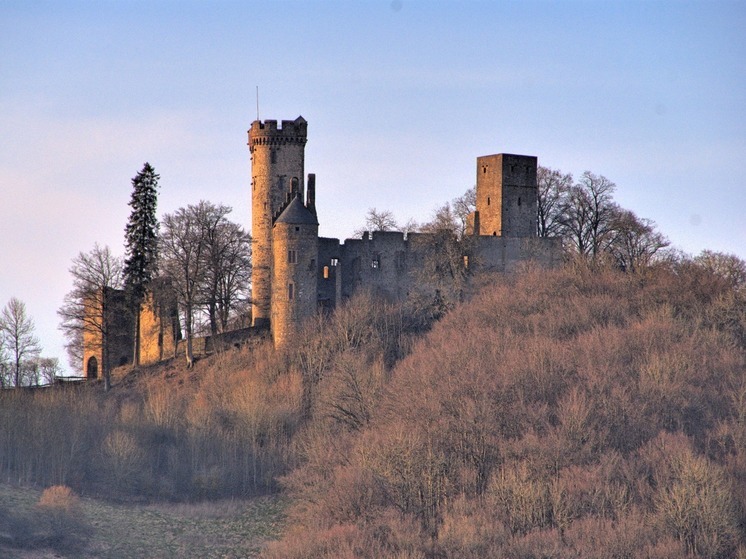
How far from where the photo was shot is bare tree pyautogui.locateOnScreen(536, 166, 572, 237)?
235ft

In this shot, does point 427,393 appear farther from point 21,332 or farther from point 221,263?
point 21,332

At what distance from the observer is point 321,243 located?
199ft

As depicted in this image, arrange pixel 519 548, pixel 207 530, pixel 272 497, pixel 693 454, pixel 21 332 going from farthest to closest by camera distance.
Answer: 1. pixel 21 332
2. pixel 272 497
3. pixel 207 530
4. pixel 693 454
5. pixel 519 548

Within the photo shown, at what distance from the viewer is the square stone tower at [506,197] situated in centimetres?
6606

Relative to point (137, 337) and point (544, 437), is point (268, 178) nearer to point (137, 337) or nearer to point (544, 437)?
point (137, 337)

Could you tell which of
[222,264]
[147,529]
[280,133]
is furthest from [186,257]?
[147,529]

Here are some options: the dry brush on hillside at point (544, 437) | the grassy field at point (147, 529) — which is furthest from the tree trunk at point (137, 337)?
the grassy field at point (147, 529)

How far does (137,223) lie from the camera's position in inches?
2454

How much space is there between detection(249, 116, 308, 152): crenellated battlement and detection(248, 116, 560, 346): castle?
0.04 meters

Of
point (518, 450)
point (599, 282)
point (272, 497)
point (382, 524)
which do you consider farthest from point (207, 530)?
point (599, 282)

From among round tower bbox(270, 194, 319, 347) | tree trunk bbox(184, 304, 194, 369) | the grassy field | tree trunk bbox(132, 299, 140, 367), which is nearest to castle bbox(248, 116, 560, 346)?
round tower bbox(270, 194, 319, 347)

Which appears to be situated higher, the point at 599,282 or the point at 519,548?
the point at 599,282

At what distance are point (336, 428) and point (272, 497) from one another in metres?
3.47

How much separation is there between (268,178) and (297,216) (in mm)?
4234
